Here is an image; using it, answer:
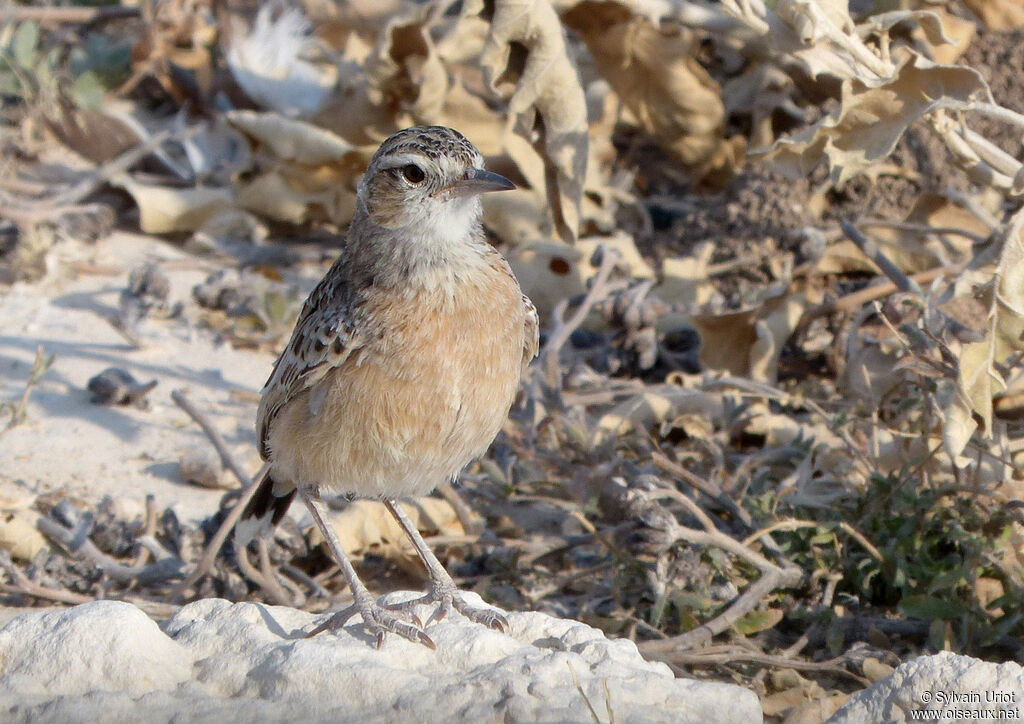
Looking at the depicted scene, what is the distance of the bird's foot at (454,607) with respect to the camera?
15.2 ft

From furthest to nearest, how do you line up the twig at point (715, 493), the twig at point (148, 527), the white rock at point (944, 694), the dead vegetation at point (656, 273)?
the twig at point (148, 527), the twig at point (715, 493), the dead vegetation at point (656, 273), the white rock at point (944, 694)

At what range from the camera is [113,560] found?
620 cm

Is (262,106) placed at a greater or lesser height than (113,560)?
greater

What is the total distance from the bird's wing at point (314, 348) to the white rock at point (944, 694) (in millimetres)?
2284

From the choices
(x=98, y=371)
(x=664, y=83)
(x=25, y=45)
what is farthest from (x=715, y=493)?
(x=25, y=45)

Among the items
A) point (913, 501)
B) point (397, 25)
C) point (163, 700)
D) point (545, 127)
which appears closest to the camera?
point (163, 700)

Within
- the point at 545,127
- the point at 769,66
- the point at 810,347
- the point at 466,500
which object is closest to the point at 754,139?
the point at 769,66

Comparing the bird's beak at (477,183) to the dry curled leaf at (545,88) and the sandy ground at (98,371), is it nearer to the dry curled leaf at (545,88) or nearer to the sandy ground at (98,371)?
the dry curled leaf at (545,88)

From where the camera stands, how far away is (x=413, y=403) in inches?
192

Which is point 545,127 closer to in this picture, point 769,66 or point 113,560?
point 769,66

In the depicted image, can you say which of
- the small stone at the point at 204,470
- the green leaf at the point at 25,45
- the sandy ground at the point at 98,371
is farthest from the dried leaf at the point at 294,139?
the small stone at the point at 204,470

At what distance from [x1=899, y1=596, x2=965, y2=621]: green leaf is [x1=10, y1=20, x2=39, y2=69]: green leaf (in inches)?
328

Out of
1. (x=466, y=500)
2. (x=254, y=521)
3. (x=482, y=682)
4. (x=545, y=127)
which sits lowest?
(x=466, y=500)

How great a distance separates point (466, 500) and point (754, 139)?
12.8ft
